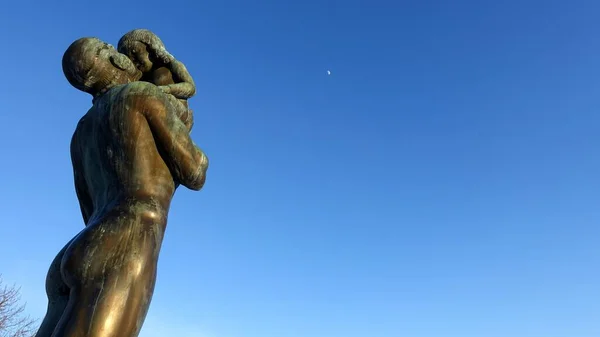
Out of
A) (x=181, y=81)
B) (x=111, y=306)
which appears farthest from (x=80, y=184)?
(x=111, y=306)

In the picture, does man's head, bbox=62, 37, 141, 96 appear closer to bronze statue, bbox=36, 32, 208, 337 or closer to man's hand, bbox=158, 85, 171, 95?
bronze statue, bbox=36, 32, 208, 337

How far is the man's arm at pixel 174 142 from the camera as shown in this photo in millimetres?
3732

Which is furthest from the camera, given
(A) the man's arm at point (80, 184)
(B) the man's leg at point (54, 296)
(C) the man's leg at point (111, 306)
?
(A) the man's arm at point (80, 184)

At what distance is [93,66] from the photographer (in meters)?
4.09

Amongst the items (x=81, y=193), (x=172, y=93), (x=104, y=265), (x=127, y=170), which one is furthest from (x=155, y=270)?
(x=172, y=93)

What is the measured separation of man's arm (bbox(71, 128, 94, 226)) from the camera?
4199mm

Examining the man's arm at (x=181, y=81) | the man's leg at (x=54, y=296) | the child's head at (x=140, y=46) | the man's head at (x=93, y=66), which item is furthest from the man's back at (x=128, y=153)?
the child's head at (x=140, y=46)

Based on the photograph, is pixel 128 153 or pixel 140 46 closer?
pixel 128 153

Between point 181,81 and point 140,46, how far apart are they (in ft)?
1.38

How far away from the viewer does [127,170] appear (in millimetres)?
3658

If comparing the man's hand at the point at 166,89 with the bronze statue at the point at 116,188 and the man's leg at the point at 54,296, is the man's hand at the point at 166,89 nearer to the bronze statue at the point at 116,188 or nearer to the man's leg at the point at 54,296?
the bronze statue at the point at 116,188

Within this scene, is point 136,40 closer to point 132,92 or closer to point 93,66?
point 93,66

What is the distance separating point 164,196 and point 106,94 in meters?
0.85

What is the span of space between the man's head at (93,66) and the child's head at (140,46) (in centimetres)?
28
